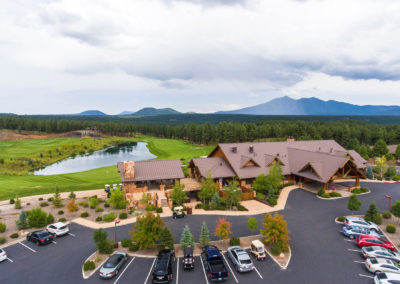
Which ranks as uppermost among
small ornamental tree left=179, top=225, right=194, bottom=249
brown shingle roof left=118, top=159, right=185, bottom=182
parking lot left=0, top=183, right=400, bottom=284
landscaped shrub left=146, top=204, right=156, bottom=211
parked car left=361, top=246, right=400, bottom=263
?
brown shingle roof left=118, top=159, right=185, bottom=182

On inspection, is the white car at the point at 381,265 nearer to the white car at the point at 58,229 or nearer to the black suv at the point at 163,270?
the black suv at the point at 163,270

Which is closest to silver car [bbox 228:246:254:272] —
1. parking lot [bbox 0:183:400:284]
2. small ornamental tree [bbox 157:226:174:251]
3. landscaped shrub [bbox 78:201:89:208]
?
parking lot [bbox 0:183:400:284]

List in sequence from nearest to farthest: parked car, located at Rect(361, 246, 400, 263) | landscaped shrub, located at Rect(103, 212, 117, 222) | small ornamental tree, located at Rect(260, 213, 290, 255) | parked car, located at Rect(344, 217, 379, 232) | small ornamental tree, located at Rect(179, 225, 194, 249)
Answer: parked car, located at Rect(361, 246, 400, 263) → small ornamental tree, located at Rect(179, 225, 194, 249) → small ornamental tree, located at Rect(260, 213, 290, 255) → parked car, located at Rect(344, 217, 379, 232) → landscaped shrub, located at Rect(103, 212, 117, 222)

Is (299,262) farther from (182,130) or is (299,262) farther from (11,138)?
(11,138)

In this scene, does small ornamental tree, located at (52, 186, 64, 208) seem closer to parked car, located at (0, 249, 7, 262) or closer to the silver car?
parked car, located at (0, 249, 7, 262)

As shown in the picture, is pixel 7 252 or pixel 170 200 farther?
pixel 170 200

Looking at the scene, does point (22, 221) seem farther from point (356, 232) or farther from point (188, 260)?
point (356, 232)

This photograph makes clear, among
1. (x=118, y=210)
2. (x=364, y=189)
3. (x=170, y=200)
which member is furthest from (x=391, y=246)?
(x=118, y=210)
